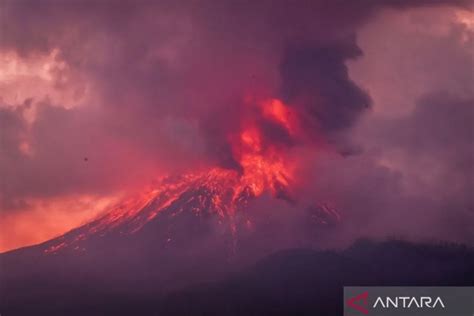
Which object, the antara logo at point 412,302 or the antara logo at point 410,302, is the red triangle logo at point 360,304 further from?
the antara logo at point 412,302

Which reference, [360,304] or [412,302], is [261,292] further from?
[360,304]

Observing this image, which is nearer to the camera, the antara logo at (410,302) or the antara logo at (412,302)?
the antara logo at (410,302)

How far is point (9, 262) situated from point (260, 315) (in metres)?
31.6

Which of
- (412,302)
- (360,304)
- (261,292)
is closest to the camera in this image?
(360,304)

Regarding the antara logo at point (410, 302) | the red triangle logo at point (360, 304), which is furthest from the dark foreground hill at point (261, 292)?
the red triangle logo at point (360, 304)

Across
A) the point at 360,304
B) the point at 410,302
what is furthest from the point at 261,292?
the point at 360,304

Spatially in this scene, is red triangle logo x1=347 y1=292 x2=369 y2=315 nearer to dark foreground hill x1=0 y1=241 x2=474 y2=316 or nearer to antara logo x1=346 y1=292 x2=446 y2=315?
antara logo x1=346 y1=292 x2=446 y2=315

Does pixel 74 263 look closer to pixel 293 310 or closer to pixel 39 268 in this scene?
pixel 39 268

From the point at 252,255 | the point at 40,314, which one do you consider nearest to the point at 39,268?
the point at 40,314

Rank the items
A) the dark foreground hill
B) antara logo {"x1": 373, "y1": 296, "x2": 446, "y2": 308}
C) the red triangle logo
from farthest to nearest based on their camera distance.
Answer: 1. antara logo {"x1": 373, "y1": 296, "x2": 446, "y2": 308}
2. the dark foreground hill
3. the red triangle logo

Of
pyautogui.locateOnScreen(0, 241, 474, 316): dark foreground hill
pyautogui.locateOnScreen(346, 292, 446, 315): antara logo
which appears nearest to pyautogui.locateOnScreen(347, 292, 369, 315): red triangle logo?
pyautogui.locateOnScreen(346, 292, 446, 315): antara logo

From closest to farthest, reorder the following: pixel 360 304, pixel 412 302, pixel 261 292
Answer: pixel 360 304, pixel 261 292, pixel 412 302

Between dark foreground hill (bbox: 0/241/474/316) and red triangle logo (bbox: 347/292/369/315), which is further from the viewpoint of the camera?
dark foreground hill (bbox: 0/241/474/316)

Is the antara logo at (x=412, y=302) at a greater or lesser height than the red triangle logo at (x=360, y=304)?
greater
